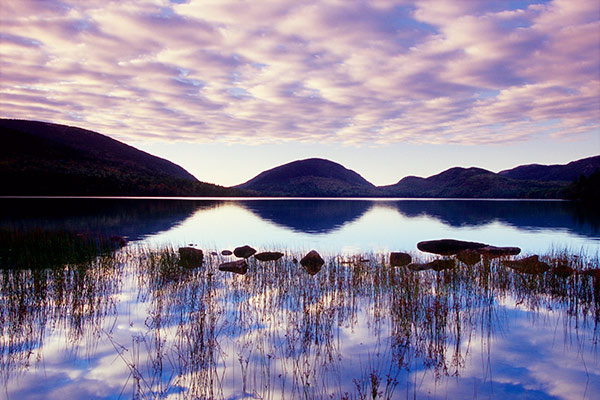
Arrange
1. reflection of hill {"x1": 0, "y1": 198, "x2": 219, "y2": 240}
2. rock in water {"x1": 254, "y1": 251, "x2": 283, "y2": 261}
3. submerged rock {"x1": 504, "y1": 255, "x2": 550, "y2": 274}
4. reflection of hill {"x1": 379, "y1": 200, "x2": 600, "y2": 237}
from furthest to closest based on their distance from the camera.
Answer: reflection of hill {"x1": 379, "y1": 200, "x2": 600, "y2": 237} → reflection of hill {"x1": 0, "y1": 198, "x2": 219, "y2": 240} → rock in water {"x1": 254, "y1": 251, "x2": 283, "y2": 261} → submerged rock {"x1": 504, "y1": 255, "x2": 550, "y2": 274}

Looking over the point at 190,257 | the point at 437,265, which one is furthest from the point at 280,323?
the point at 437,265

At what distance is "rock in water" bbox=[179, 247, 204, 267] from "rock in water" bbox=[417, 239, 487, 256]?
14942mm

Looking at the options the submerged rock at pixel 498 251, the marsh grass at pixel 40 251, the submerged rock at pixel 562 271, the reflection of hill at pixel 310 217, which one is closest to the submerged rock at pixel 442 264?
the submerged rock at pixel 562 271

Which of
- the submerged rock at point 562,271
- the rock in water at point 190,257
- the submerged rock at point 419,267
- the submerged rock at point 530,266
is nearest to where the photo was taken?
the submerged rock at point 562,271

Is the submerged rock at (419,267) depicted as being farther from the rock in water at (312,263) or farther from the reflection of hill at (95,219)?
the reflection of hill at (95,219)

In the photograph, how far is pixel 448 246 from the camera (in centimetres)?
2555

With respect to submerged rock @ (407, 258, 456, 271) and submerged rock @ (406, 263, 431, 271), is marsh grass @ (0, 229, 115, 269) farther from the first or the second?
submerged rock @ (407, 258, 456, 271)

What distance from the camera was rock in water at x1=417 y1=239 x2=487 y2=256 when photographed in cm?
2497

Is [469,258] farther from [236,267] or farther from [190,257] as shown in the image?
[190,257]

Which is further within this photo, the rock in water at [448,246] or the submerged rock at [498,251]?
the rock in water at [448,246]

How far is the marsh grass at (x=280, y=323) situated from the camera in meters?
7.67

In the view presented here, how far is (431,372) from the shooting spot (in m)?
8.08

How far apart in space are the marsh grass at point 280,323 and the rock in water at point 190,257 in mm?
1248

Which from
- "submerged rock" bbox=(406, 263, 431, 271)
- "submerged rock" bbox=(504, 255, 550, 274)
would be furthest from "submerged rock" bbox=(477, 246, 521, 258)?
"submerged rock" bbox=(406, 263, 431, 271)
